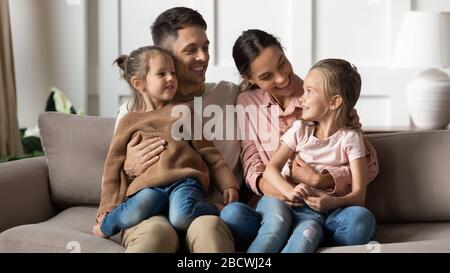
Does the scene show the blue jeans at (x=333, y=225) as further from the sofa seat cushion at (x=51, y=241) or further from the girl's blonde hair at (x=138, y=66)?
the girl's blonde hair at (x=138, y=66)

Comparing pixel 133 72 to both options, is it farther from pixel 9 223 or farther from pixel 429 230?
pixel 429 230

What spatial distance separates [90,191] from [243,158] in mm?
507

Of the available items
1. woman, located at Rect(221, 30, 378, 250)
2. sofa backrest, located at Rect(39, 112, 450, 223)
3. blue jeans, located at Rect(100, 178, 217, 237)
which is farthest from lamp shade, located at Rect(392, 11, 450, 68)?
blue jeans, located at Rect(100, 178, 217, 237)

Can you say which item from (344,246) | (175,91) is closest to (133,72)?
(175,91)

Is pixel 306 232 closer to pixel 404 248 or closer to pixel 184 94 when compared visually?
pixel 404 248

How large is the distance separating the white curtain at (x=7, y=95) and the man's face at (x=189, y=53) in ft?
5.06

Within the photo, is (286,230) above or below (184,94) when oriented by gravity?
below

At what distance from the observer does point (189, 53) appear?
2154 millimetres

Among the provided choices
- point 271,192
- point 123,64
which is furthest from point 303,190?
point 123,64

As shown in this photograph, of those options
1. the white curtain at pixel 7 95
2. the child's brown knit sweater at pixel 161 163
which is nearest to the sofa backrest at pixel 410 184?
the child's brown knit sweater at pixel 161 163

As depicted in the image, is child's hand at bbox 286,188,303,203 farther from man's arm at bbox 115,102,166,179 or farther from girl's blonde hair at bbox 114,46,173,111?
girl's blonde hair at bbox 114,46,173,111

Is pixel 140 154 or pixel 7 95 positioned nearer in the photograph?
pixel 140 154

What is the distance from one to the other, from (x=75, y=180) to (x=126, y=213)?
0.48m
